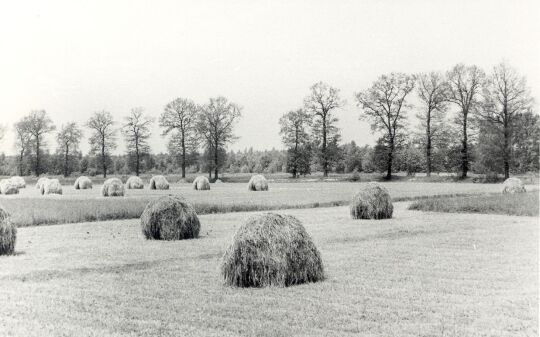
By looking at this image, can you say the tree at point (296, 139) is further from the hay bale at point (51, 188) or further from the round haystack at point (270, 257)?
the round haystack at point (270, 257)

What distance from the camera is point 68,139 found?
103 metres

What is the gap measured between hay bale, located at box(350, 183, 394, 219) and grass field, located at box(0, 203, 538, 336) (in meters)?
6.98

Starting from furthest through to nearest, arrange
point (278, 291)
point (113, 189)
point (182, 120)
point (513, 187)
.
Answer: point (182, 120)
point (113, 189)
point (513, 187)
point (278, 291)

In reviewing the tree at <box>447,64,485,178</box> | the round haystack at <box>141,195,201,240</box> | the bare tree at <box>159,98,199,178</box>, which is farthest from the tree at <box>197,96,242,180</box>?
the round haystack at <box>141,195,201,240</box>

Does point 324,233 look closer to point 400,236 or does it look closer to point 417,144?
point 400,236

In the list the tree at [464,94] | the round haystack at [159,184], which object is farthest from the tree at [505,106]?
the round haystack at [159,184]

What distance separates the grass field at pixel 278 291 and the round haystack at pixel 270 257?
13.7 inches

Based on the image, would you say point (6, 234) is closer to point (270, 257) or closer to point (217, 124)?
point (270, 257)

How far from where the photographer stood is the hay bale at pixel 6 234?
15.9 metres

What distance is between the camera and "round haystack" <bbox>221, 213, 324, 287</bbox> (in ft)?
38.7

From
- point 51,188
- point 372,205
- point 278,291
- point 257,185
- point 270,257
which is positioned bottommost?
point 278,291

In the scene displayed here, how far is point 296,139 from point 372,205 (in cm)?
7095

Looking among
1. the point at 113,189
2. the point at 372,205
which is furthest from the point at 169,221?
the point at 113,189

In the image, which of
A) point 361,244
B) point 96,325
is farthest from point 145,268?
point 361,244
